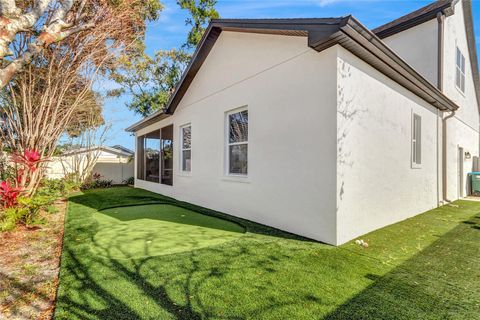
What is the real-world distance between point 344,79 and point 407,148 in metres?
3.60

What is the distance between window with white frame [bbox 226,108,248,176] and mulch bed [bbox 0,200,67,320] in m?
4.16

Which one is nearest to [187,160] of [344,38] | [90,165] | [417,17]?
[344,38]

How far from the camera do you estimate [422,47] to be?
981 cm

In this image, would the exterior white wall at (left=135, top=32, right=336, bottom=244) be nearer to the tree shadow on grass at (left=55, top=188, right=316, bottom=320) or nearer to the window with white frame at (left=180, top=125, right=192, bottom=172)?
the window with white frame at (left=180, top=125, right=192, bottom=172)

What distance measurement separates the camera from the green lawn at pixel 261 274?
8.51 ft

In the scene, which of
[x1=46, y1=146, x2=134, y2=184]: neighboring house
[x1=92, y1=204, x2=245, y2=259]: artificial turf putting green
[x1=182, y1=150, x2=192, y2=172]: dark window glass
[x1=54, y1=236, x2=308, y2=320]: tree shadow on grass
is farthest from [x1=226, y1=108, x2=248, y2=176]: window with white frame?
[x1=46, y1=146, x2=134, y2=184]: neighboring house

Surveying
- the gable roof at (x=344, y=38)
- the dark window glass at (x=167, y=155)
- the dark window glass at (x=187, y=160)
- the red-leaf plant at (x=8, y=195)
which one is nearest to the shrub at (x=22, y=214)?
the red-leaf plant at (x=8, y=195)

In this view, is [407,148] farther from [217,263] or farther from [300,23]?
[217,263]

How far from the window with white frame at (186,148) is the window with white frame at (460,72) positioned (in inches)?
445

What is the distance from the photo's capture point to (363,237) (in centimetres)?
498

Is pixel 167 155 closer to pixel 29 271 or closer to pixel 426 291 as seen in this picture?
pixel 29 271

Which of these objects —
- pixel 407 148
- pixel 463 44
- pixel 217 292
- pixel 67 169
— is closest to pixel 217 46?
pixel 407 148

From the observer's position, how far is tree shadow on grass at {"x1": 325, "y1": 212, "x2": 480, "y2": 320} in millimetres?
2553

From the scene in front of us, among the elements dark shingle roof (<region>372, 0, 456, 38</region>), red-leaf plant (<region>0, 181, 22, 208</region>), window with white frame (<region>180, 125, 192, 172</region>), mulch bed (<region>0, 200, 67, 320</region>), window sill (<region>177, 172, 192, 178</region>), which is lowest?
mulch bed (<region>0, 200, 67, 320</region>)
